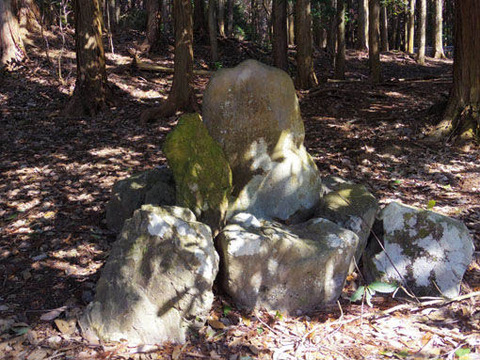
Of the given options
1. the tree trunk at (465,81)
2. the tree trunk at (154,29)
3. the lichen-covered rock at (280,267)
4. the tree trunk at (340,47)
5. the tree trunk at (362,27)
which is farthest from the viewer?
the tree trunk at (362,27)

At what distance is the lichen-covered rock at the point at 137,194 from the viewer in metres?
4.98

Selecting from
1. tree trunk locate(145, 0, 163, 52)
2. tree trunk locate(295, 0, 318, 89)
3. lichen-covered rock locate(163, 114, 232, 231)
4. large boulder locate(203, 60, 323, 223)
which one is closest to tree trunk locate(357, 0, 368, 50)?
tree trunk locate(145, 0, 163, 52)

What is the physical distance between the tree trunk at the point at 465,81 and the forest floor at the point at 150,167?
1.26 ft

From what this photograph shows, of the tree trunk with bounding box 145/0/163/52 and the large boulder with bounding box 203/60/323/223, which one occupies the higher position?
the tree trunk with bounding box 145/0/163/52

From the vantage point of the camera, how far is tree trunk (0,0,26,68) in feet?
40.0

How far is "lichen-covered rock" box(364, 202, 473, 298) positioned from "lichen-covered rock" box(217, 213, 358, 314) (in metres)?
0.59

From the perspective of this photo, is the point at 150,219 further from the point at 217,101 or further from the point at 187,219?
the point at 217,101

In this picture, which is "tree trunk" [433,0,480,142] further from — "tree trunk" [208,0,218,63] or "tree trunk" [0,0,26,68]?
"tree trunk" [0,0,26,68]

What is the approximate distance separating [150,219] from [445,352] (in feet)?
8.17

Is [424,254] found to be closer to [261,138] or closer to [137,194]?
[261,138]

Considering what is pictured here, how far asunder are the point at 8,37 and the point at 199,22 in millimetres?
7928

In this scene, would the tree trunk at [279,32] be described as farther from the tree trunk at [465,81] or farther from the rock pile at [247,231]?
the rock pile at [247,231]

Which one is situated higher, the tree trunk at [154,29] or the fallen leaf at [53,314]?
the tree trunk at [154,29]

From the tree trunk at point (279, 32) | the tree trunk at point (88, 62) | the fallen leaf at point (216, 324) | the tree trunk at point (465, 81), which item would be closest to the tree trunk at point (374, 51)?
the tree trunk at point (279, 32)
